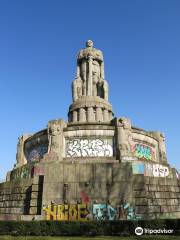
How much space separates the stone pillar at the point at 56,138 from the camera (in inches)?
1019

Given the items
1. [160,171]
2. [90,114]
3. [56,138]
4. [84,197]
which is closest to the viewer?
[84,197]

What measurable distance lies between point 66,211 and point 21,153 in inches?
534

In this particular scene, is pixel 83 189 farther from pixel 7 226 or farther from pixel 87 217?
pixel 7 226

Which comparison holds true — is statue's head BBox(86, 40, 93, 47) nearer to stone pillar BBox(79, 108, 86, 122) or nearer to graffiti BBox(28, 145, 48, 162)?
stone pillar BBox(79, 108, 86, 122)

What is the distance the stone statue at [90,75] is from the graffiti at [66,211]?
17.7 metres

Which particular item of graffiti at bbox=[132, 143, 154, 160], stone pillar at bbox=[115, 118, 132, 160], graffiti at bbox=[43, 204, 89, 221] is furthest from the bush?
graffiti at bbox=[132, 143, 154, 160]

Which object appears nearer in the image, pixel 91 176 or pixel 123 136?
pixel 91 176

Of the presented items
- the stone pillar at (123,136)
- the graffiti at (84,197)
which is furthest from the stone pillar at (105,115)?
the graffiti at (84,197)

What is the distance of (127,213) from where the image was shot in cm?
2009

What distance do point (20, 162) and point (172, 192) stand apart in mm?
16533

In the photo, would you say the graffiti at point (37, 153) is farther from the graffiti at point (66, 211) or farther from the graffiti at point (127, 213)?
the graffiti at point (127, 213)

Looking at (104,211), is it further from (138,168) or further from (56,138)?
(56,138)

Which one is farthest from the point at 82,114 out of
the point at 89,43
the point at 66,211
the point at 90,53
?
the point at 66,211

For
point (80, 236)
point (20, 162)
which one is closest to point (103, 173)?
point (80, 236)
